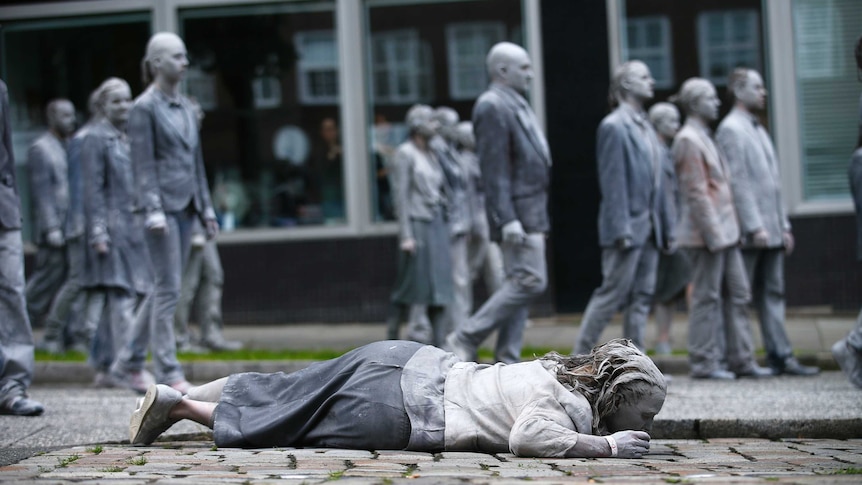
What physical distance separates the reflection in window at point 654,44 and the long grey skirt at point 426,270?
4.34 meters

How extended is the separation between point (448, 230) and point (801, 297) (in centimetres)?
478

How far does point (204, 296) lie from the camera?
1266 centimetres

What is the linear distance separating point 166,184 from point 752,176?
431 centimetres

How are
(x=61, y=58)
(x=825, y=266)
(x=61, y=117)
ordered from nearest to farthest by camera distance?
(x=61, y=117)
(x=825, y=266)
(x=61, y=58)

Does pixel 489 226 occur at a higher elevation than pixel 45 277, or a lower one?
higher

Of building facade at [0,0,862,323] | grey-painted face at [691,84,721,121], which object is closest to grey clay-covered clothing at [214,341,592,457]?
grey-painted face at [691,84,721,121]

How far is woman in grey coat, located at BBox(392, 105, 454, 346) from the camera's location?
38.7ft

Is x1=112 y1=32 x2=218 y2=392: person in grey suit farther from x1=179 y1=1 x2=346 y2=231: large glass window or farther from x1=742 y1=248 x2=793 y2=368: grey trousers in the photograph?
x1=179 y1=1 x2=346 y2=231: large glass window

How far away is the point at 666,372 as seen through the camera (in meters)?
10.7

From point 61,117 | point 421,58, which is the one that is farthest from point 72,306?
point 421,58

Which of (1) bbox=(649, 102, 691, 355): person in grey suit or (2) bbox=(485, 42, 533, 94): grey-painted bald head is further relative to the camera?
(1) bbox=(649, 102, 691, 355): person in grey suit

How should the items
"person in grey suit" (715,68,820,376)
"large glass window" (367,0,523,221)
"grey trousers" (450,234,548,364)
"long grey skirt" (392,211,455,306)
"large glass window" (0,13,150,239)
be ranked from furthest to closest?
"large glass window" (0,13,150,239), "large glass window" (367,0,523,221), "long grey skirt" (392,211,455,306), "person in grey suit" (715,68,820,376), "grey trousers" (450,234,548,364)

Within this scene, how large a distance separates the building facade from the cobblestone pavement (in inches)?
342

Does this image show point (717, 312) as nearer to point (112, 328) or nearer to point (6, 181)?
point (112, 328)
